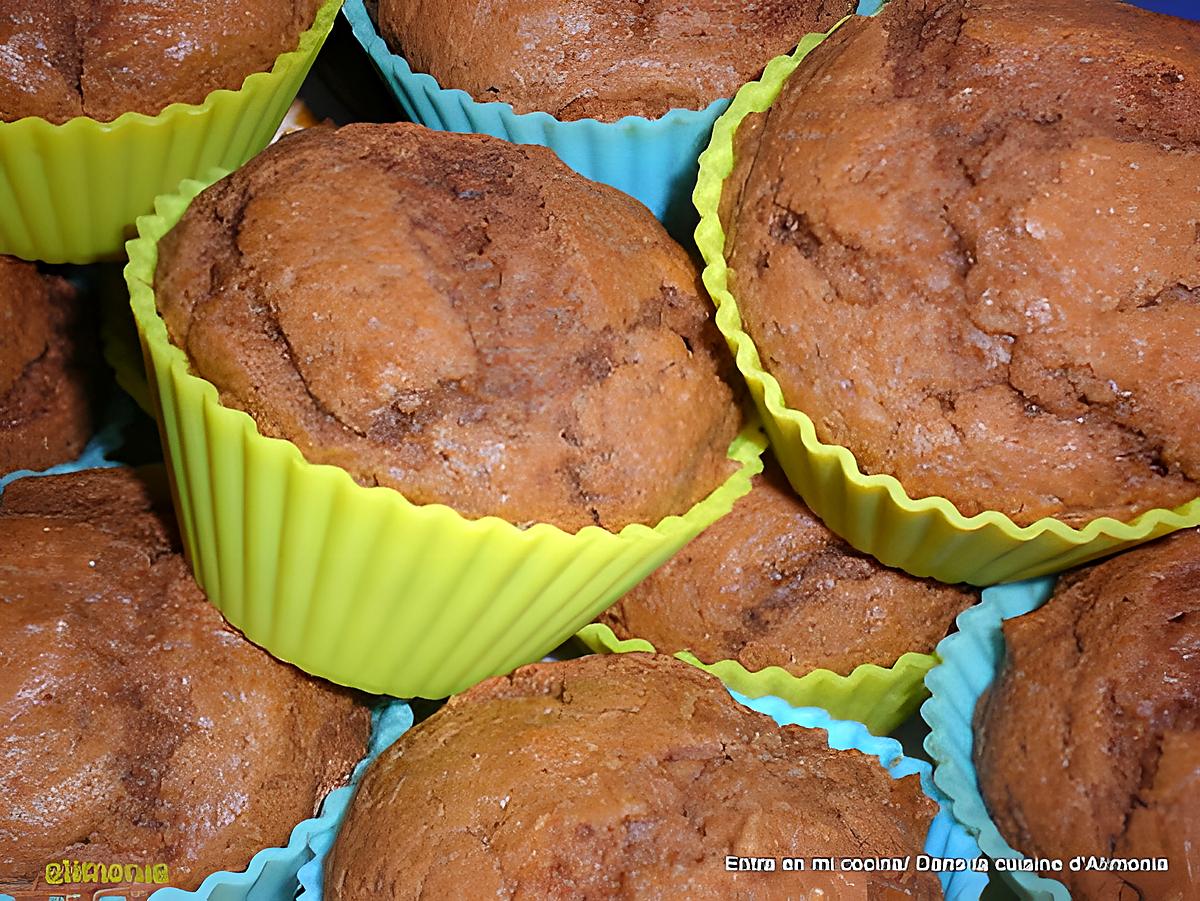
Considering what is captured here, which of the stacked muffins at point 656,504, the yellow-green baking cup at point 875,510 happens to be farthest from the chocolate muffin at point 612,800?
the yellow-green baking cup at point 875,510

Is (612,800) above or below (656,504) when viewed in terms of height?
below

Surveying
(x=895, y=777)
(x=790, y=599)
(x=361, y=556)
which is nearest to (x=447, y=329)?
(x=361, y=556)

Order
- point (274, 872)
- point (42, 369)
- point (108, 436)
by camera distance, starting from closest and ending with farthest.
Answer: point (274, 872)
point (42, 369)
point (108, 436)

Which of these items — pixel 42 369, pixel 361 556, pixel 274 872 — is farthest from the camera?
pixel 42 369

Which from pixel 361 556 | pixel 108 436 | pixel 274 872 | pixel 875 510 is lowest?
pixel 108 436

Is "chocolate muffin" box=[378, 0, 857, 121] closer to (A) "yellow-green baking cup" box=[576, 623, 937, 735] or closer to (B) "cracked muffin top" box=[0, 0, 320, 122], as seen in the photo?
(B) "cracked muffin top" box=[0, 0, 320, 122]

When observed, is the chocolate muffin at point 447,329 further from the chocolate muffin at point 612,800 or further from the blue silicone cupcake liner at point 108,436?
the blue silicone cupcake liner at point 108,436

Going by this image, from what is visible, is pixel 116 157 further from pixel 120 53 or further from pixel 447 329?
pixel 447 329

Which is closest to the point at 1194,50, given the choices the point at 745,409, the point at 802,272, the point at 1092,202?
the point at 1092,202
